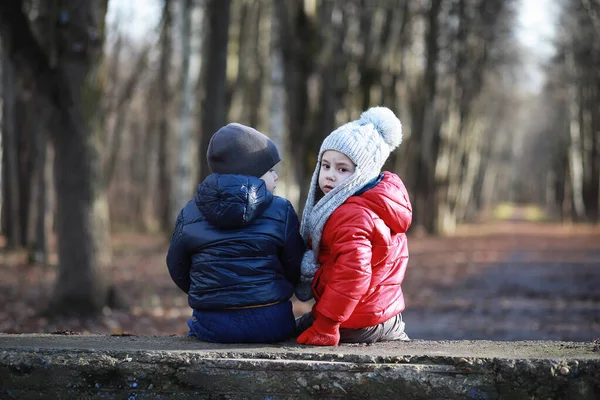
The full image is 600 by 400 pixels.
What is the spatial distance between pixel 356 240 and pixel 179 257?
1106 mm

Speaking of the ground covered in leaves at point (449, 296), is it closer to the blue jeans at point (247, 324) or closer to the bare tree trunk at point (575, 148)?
the blue jeans at point (247, 324)

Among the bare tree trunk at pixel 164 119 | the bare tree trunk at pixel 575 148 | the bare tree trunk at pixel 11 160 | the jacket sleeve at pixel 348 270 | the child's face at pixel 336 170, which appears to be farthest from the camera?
the bare tree trunk at pixel 575 148

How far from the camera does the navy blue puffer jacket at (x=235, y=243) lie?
4133 millimetres

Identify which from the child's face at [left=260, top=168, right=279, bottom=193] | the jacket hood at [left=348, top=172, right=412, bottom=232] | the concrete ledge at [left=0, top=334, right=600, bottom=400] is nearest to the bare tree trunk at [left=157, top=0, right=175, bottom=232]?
the child's face at [left=260, top=168, right=279, bottom=193]

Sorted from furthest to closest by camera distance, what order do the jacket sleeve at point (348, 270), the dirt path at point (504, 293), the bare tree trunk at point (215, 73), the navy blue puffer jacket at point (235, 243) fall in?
the bare tree trunk at point (215, 73)
the dirt path at point (504, 293)
the navy blue puffer jacket at point (235, 243)
the jacket sleeve at point (348, 270)

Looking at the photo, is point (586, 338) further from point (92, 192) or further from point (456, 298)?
point (92, 192)

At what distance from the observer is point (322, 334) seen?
4.16 meters

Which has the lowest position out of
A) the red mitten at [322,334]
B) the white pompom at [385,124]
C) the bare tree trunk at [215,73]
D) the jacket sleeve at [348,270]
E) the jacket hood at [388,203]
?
the red mitten at [322,334]

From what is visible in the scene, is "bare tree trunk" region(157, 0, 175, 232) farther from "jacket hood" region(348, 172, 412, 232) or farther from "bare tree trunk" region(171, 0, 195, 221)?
"jacket hood" region(348, 172, 412, 232)

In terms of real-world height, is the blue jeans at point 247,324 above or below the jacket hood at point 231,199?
below

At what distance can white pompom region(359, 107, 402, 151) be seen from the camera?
446 centimetres

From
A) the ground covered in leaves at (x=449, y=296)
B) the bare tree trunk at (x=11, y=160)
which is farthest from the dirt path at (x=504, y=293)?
the bare tree trunk at (x=11, y=160)

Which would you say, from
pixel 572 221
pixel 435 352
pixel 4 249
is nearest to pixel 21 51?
pixel 435 352

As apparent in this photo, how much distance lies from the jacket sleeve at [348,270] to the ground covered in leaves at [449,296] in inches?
77.0
